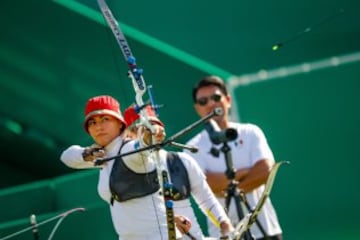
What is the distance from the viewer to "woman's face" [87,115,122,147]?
5426 mm

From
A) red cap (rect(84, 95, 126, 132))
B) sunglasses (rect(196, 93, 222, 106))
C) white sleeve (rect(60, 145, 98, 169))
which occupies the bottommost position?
white sleeve (rect(60, 145, 98, 169))

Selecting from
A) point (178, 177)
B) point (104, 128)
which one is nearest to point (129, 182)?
point (104, 128)

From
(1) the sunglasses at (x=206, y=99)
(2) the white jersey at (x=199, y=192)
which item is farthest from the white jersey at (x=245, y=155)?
(2) the white jersey at (x=199, y=192)

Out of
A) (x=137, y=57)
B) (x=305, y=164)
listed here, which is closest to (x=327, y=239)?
(x=305, y=164)

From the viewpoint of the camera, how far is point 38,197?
7789 millimetres

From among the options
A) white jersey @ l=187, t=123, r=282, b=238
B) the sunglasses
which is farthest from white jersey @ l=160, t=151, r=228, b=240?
the sunglasses

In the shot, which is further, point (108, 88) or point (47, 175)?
point (47, 175)

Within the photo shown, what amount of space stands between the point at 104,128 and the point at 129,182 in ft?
1.20

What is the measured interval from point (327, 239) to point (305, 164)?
0.52 metres

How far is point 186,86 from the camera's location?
772 cm

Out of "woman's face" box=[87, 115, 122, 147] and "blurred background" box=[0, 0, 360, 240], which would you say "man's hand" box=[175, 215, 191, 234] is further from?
"blurred background" box=[0, 0, 360, 240]

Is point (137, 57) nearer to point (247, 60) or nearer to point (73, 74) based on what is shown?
point (73, 74)

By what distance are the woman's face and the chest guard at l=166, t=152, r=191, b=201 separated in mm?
354

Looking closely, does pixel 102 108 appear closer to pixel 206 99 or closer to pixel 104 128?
pixel 104 128
